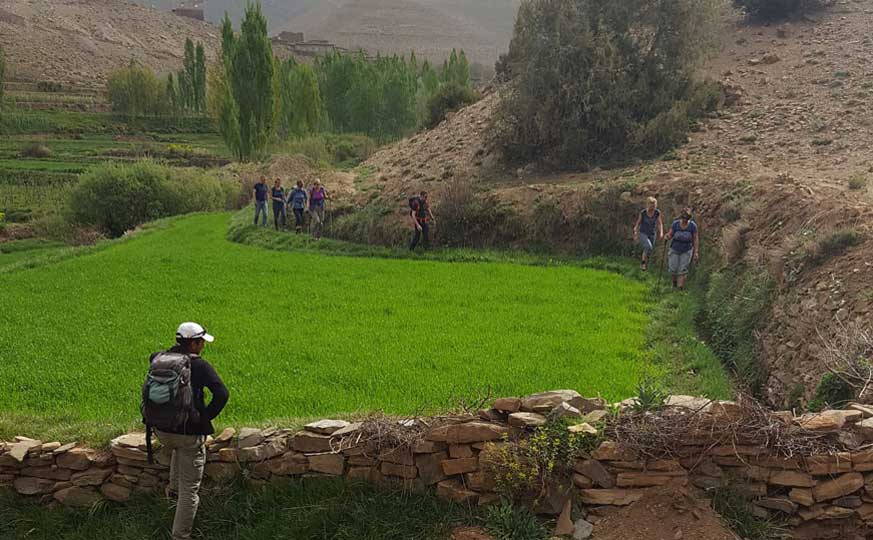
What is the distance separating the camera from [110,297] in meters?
13.9

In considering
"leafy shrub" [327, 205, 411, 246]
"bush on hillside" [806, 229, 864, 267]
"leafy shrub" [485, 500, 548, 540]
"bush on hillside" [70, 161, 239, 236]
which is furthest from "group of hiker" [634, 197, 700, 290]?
"bush on hillside" [70, 161, 239, 236]

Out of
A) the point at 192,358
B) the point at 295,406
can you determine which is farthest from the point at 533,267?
the point at 192,358

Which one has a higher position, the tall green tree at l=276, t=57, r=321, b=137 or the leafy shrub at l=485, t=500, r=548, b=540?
the tall green tree at l=276, t=57, r=321, b=137

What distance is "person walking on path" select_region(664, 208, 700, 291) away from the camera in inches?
510

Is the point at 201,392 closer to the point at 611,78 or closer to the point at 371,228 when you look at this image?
the point at 371,228

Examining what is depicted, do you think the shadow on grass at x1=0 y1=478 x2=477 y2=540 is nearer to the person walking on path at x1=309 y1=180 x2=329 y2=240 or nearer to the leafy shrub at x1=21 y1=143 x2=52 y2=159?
the person walking on path at x1=309 y1=180 x2=329 y2=240

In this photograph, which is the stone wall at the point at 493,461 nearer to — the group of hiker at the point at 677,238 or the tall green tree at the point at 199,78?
the group of hiker at the point at 677,238

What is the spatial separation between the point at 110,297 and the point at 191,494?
31.4ft

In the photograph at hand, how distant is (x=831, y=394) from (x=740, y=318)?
3.62m

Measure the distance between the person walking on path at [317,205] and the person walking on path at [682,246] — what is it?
10.8m

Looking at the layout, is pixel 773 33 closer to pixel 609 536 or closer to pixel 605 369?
pixel 605 369

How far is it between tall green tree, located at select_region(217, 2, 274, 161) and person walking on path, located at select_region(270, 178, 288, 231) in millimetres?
27619

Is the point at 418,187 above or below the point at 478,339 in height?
above

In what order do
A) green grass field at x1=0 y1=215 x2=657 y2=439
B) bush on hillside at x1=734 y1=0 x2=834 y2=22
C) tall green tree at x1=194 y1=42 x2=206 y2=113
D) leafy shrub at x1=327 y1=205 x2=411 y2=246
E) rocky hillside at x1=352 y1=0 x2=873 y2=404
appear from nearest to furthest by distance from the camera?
green grass field at x1=0 y1=215 x2=657 y2=439 → rocky hillside at x1=352 y1=0 x2=873 y2=404 → leafy shrub at x1=327 y1=205 x2=411 y2=246 → bush on hillside at x1=734 y1=0 x2=834 y2=22 → tall green tree at x1=194 y1=42 x2=206 y2=113
